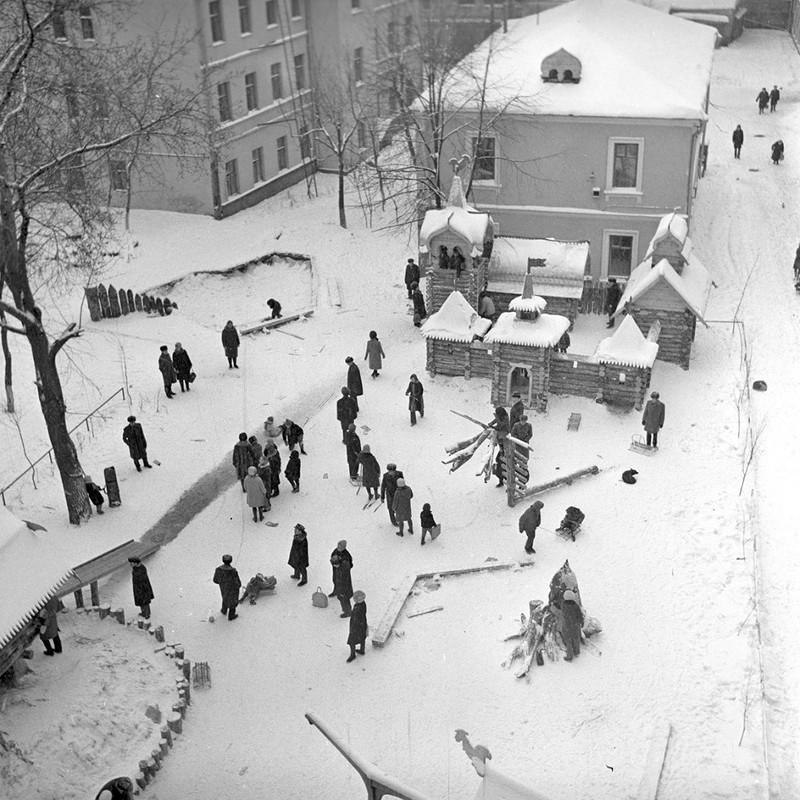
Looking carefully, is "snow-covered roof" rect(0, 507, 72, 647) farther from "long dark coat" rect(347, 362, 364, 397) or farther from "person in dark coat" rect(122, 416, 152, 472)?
"long dark coat" rect(347, 362, 364, 397)

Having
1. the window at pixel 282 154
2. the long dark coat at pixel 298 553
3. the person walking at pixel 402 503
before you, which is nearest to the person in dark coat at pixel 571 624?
the person walking at pixel 402 503

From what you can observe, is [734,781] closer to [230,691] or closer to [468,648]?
[468,648]

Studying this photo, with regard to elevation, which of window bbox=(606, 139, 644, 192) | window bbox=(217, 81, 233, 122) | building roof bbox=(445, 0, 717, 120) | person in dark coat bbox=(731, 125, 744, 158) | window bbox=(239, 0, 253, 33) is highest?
window bbox=(239, 0, 253, 33)

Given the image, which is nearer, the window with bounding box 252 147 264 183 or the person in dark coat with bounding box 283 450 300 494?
the person in dark coat with bounding box 283 450 300 494

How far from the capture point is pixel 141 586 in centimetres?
1642

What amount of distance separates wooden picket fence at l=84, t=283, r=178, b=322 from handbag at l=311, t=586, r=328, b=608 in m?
14.6

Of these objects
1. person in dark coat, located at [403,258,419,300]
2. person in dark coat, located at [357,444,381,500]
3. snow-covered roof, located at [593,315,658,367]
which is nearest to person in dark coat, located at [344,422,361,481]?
person in dark coat, located at [357,444,381,500]

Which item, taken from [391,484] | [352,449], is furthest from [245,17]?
[391,484]

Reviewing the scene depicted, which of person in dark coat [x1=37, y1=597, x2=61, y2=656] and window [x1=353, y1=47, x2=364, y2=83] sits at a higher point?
window [x1=353, y1=47, x2=364, y2=83]

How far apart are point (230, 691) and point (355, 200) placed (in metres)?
25.9

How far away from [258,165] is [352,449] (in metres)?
21.8

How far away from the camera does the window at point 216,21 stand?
35.0 metres

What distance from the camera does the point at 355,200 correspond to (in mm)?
38156

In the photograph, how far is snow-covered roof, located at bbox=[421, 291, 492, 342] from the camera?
79.8 ft
